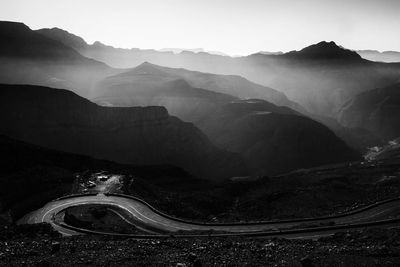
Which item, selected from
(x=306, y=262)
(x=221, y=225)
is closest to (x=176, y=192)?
(x=221, y=225)

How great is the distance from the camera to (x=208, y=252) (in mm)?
28906

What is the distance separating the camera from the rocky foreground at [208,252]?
26.2m

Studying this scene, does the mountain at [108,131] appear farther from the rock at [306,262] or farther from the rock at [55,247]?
the rock at [306,262]

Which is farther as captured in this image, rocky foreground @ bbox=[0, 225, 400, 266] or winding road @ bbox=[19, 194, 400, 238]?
winding road @ bbox=[19, 194, 400, 238]

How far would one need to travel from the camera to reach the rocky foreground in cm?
2622

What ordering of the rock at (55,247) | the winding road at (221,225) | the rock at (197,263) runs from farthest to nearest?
the winding road at (221,225), the rock at (55,247), the rock at (197,263)

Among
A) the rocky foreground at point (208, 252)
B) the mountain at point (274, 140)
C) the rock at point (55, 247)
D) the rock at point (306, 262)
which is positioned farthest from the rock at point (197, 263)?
the mountain at point (274, 140)

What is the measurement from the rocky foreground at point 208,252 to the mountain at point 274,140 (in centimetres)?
13560

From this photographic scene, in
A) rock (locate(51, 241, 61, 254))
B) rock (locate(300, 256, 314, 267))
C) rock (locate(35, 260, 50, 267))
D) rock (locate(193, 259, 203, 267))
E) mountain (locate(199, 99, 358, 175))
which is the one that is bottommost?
mountain (locate(199, 99, 358, 175))

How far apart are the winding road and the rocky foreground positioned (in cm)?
822

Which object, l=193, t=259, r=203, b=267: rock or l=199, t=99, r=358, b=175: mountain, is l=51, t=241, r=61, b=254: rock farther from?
l=199, t=99, r=358, b=175: mountain

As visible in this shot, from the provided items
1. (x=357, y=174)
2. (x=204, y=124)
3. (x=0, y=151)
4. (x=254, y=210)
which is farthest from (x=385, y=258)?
(x=204, y=124)

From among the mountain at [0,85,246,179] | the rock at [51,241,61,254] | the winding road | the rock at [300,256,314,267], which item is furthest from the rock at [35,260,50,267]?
the mountain at [0,85,246,179]

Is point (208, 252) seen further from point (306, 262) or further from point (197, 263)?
point (306, 262)
